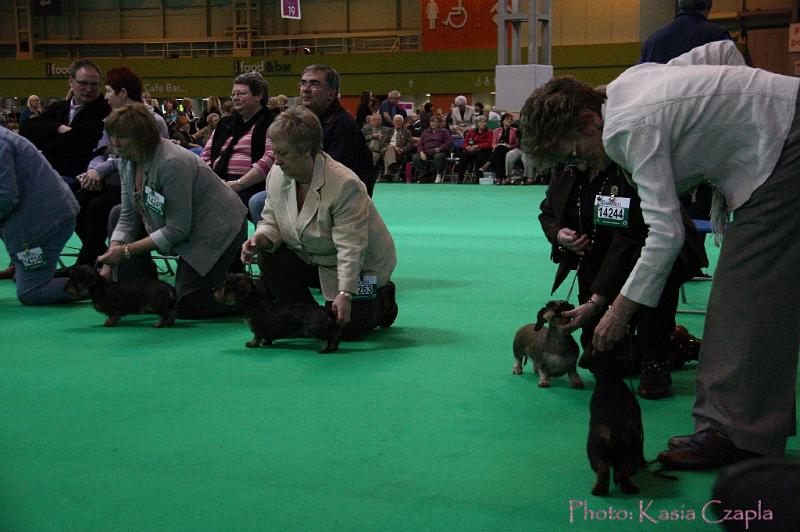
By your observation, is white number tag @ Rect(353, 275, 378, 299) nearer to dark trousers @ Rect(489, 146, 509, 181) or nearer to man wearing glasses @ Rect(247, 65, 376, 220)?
man wearing glasses @ Rect(247, 65, 376, 220)

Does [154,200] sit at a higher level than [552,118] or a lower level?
lower

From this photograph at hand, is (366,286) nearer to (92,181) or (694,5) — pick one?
(694,5)

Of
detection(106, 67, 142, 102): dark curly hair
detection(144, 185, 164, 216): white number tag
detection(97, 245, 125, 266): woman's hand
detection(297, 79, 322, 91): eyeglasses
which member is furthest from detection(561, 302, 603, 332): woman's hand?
detection(106, 67, 142, 102): dark curly hair

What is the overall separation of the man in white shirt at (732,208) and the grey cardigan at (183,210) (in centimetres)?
283

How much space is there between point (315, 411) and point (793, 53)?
22584 millimetres

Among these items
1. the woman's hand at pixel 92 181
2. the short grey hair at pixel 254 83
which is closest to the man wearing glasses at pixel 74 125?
the woman's hand at pixel 92 181

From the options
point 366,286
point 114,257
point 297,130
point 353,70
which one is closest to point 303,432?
point 366,286

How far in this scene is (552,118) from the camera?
2707mm

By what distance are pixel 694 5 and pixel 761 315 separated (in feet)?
9.62

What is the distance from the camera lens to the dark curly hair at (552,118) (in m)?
2.71

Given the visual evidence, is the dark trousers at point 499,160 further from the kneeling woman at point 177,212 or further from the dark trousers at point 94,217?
the kneeling woman at point 177,212

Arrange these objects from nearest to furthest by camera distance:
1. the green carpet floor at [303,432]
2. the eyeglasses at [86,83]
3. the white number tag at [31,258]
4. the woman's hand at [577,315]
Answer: the green carpet floor at [303,432]
the woman's hand at [577,315]
the white number tag at [31,258]
the eyeglasses at [86,83]

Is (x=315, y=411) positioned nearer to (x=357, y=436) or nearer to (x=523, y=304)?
(x=357, y=436)

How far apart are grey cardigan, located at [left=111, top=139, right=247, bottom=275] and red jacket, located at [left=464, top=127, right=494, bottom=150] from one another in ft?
43.7
